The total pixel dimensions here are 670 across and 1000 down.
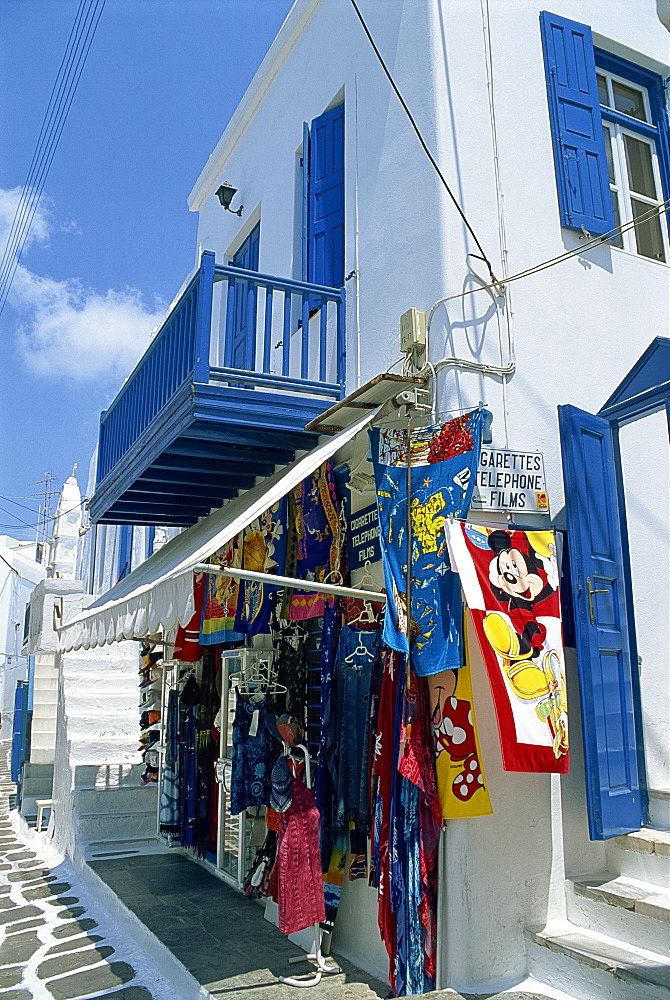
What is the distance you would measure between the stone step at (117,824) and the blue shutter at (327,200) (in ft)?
22.9

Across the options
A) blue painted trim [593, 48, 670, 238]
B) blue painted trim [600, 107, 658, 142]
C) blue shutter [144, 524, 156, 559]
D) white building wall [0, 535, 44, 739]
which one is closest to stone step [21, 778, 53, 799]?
blue shutter [144, 524, 156, 559]

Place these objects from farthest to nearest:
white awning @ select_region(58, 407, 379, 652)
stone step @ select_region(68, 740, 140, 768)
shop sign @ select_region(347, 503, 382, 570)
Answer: stone step @ select_region(68, 740, 140, 768) → shop sign @ select_region(347, 503, 382, 570) → white awning @ select_region(58, 407, 379, 652)

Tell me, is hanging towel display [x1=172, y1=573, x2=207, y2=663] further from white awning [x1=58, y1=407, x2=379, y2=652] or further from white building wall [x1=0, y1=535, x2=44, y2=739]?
white building wall [x1=0, y1=535, x2=44, y2=739]

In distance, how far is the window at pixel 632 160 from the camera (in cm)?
647

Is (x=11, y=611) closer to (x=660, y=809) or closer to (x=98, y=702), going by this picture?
(x=98, y=702)

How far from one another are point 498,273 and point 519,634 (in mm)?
2573

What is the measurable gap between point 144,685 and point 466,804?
7.09 m

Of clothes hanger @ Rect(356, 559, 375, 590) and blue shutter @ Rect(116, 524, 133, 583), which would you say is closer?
clothes hanger @ Rect(356, 559, 375, 590)

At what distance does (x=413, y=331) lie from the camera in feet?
17.6

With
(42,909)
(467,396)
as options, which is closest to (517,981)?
(467,396)

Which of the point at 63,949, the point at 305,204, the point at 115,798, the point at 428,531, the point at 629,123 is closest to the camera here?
the point at 428,531

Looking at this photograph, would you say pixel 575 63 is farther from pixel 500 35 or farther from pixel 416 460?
pixel 416 460

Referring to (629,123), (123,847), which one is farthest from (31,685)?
(629,123)

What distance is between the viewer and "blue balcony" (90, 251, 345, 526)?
603 centimetres
